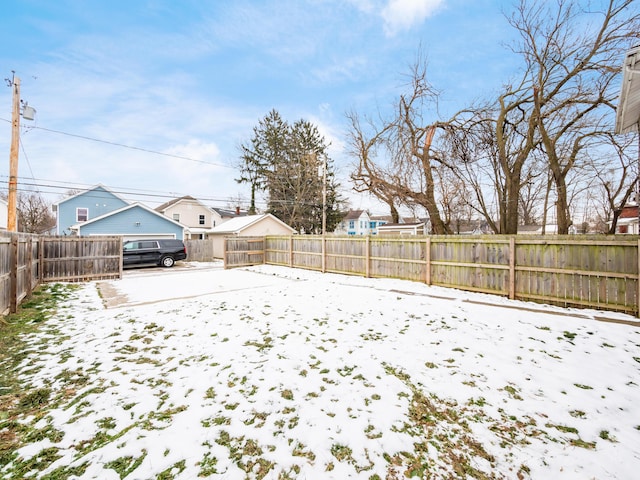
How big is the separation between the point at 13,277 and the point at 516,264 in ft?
34.4

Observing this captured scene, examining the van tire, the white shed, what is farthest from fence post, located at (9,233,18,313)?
the white shed

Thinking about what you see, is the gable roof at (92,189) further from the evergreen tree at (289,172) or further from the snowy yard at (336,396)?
the snowy yard at (336,396)

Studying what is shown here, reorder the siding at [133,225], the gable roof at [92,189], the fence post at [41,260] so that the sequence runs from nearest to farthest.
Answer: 1. the fence post at [41,260]
2. the siding at [133,225]
3. the gable roof at [92,189]

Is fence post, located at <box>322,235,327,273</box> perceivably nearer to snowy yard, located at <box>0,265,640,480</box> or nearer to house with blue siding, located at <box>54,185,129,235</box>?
snowy yard, located at <box>0,265,640,480</box>

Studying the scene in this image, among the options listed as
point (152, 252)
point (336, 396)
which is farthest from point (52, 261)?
point (336, 396)

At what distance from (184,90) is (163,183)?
13.1m

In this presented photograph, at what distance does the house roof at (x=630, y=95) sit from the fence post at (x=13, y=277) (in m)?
11.0

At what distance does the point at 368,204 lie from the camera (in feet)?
55.7

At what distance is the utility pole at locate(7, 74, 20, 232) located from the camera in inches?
352

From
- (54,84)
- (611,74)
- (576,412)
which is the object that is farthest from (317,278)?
(54,84)

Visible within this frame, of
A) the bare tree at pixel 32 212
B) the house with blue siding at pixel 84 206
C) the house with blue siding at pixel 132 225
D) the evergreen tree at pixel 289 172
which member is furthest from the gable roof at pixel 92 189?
the bare tree at pixel 32 212

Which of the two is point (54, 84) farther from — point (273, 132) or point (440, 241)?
point (273, 132)

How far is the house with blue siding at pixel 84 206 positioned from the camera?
19.2 metres

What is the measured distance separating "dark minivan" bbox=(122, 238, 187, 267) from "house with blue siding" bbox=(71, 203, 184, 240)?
13.8 ft
